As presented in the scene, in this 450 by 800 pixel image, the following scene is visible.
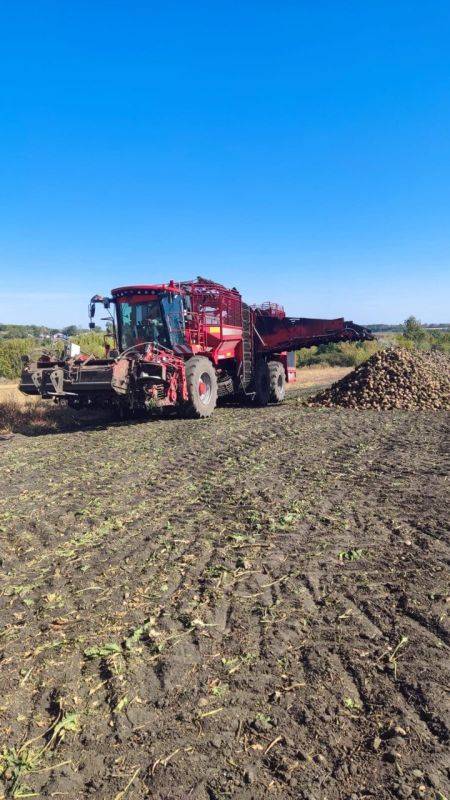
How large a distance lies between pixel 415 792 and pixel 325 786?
34 centimetres

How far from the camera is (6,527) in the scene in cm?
485

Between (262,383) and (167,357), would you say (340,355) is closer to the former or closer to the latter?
(262,383)

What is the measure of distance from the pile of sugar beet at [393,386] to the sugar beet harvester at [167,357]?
1.05 meters

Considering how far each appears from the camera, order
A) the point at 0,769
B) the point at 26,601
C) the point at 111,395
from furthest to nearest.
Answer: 1. the point at 111,395
2. the point at 26,601
3. the point at 0,769

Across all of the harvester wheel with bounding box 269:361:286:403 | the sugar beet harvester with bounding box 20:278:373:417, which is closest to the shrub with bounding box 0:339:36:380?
the harvester wheel with bounding box 269:361:286:403

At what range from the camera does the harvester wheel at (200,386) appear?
1071 centimetres

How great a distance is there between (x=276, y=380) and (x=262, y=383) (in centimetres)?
49

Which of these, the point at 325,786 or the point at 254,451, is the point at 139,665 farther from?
the point at 254,451

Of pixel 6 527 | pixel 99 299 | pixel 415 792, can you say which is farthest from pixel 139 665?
pixel 99 299

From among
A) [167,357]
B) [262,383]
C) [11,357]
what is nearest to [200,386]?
[167,357]

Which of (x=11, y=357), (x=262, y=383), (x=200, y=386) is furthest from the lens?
(x=11, y=357)

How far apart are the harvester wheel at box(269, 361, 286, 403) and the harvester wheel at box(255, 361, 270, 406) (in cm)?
14

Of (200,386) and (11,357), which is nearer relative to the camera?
(200,386)

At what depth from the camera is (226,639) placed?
9.84 ft
